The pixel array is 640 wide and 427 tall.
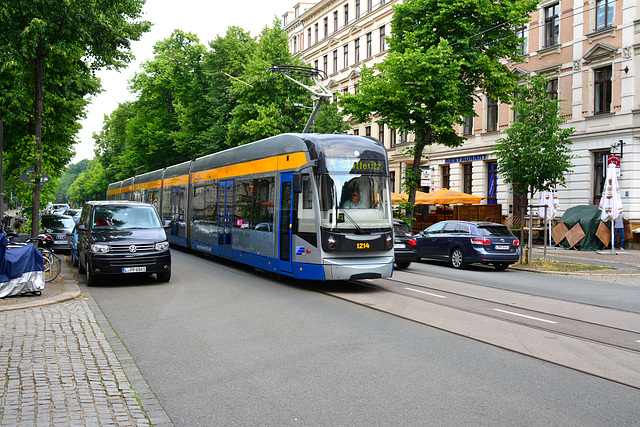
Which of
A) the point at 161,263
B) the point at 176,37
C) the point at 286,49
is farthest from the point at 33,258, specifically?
the point at 176,37

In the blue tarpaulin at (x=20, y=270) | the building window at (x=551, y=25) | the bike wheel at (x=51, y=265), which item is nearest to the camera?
the blue tarpaulin at (x=20, y=270)

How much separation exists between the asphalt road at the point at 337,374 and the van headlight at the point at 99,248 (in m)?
2.63

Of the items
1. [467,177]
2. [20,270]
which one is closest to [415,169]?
[467,177]

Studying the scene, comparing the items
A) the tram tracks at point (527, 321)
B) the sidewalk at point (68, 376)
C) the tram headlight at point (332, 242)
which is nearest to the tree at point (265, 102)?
the tram tracks at point (527, 321)

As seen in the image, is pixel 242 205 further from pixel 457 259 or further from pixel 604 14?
pixel 604 14

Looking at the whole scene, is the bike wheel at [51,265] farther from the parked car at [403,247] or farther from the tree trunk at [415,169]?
→ the tree trunk at [415,169]

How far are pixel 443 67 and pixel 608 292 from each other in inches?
542

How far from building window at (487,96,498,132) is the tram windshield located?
981 inches

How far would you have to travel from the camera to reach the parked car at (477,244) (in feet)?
57.1

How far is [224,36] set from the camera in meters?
40.7

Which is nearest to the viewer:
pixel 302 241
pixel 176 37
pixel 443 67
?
pixel 302 241

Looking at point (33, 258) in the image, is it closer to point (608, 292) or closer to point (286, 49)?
point (608, 292)

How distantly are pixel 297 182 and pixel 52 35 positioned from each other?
23.9 feet

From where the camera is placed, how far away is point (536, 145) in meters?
18.4
